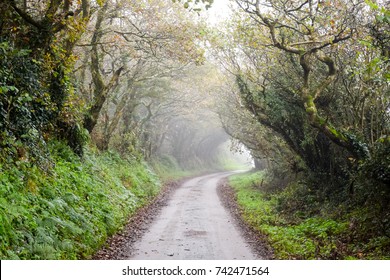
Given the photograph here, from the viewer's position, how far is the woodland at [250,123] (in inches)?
385

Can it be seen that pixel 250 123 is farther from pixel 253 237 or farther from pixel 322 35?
pixel 253 237

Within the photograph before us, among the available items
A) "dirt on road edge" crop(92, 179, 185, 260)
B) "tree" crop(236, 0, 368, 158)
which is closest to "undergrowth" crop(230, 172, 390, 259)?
"tree" crop(236, 0, 368, 158)

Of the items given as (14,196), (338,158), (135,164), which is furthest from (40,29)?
(135,164)

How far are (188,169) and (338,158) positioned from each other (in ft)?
125

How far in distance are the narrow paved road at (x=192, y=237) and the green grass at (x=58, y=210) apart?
1.34 m

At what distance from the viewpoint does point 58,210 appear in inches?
398

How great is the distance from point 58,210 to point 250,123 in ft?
52.3

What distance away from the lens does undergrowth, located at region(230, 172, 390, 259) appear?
9664mm

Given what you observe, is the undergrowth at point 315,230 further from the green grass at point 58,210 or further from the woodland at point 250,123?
the green grass at point 58,210

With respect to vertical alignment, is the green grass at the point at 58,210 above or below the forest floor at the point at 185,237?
above

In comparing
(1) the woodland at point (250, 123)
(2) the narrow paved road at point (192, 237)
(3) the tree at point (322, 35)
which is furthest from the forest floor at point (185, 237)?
(3) the tree at point (322, 35)

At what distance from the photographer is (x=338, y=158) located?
16.2m

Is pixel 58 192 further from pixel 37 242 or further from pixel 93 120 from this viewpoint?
pixel 93 120

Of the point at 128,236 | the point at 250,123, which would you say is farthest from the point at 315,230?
the point at 250,123
